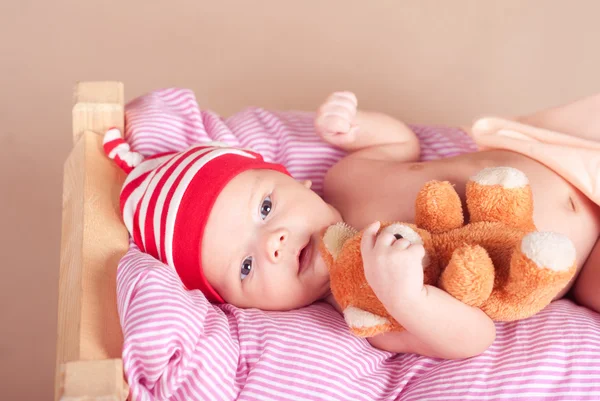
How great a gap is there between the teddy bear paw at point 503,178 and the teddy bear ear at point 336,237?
0.20m

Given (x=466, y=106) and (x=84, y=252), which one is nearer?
(x=84, y=252)

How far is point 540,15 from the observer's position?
2326 mm

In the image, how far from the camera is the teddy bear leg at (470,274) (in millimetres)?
913

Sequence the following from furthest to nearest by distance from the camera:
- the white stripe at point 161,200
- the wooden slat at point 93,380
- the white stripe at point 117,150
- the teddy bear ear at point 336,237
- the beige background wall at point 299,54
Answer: the beige background wall at point 299,54, the white stripe at point 117,150, the white stripe at point 161,200, the teddy bear ear at point 336,237, the wooden slat at point 93,380

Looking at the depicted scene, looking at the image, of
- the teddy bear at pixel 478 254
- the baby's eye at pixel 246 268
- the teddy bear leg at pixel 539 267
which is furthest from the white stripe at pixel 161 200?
the teddy bear leg at pixel 539 267

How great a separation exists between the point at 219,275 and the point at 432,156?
56 centimetres

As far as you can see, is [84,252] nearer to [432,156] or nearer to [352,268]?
[352,268]

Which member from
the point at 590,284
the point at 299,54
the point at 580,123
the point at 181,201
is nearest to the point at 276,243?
the point at 181,201

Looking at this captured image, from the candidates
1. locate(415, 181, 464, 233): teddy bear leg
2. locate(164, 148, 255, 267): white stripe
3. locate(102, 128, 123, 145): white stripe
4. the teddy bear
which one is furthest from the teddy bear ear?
locate(102, 128, 123, 145): white stripe

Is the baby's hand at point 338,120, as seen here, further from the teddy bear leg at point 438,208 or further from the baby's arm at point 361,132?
→ the teddy bear leg at point 438,208

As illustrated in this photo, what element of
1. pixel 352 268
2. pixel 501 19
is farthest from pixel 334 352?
pixel 501 19

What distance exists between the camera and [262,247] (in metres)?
1.13

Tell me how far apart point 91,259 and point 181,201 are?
17 centimetres

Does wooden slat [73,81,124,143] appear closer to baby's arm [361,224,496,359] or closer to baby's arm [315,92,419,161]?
baby's arm [315,92,419,161]
